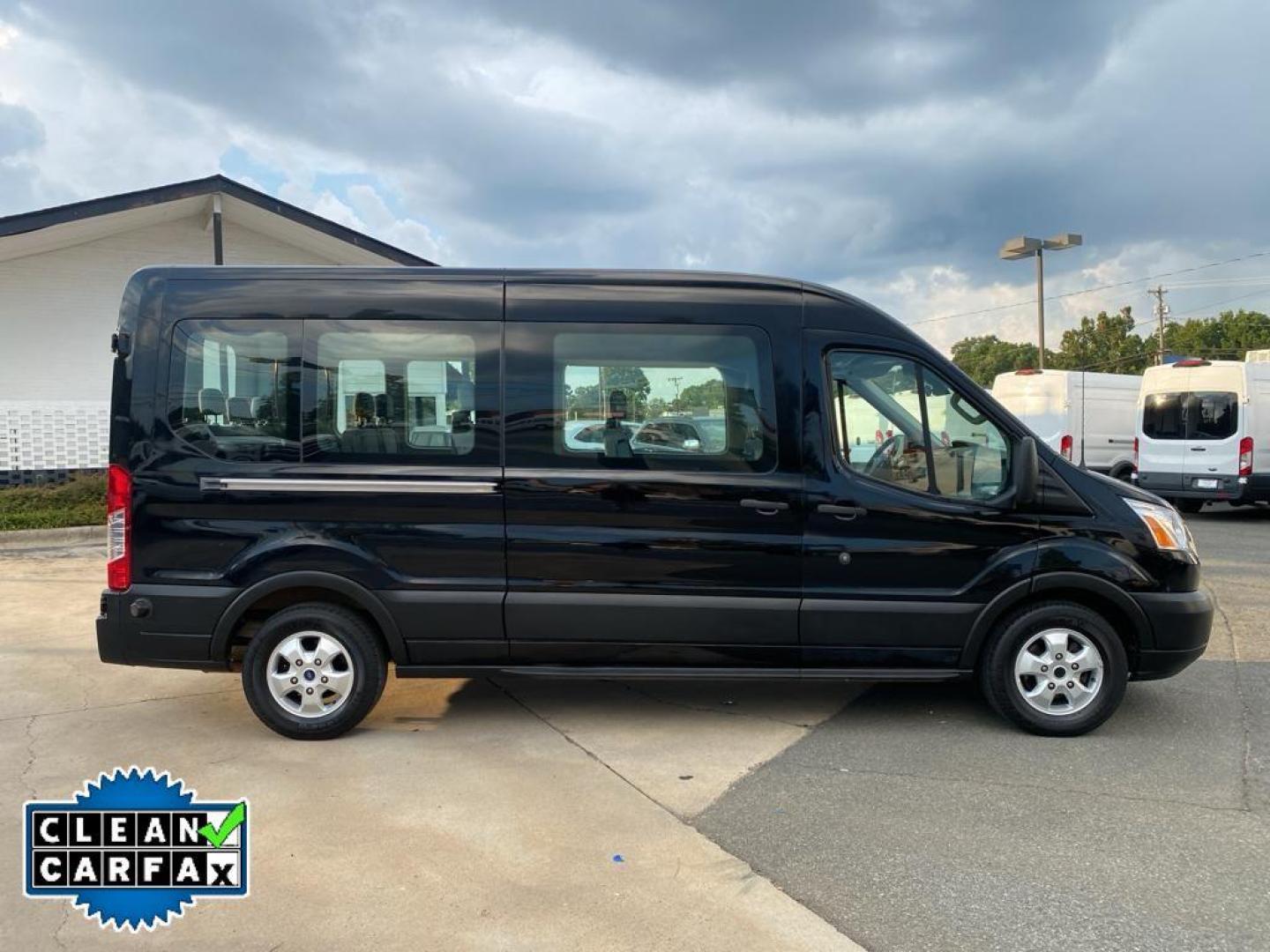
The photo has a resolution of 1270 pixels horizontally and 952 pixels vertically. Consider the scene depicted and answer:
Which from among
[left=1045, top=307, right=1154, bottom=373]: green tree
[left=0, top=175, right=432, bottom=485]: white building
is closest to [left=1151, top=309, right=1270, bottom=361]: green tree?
[left=1045, top=307, right=1154, bottom=373]: green tree

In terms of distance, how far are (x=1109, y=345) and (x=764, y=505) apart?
6547 centimetres

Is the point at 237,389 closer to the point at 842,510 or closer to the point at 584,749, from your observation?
the point at 584,749

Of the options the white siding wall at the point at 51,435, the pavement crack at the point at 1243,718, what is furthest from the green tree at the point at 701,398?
the white siding wall at the point at 51,435

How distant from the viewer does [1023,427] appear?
4781 millimetres

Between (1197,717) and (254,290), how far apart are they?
5.69 metres

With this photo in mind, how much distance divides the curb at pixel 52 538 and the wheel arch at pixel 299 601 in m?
8.13

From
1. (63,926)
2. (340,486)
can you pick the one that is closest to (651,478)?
(340,486)

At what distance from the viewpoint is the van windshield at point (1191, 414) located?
47.5 ft

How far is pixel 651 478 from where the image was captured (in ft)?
15.2

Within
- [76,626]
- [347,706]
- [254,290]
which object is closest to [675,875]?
[347,706]

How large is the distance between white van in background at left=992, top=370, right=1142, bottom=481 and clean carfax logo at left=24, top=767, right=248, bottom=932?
54.4 feet

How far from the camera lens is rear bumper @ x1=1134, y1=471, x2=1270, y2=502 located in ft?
46.8

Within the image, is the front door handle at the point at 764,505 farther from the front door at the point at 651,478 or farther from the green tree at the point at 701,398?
the green tree at the point at 701,398

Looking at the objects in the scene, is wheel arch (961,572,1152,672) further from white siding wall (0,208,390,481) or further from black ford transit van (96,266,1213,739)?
white siding wall (0,208,390,481)
